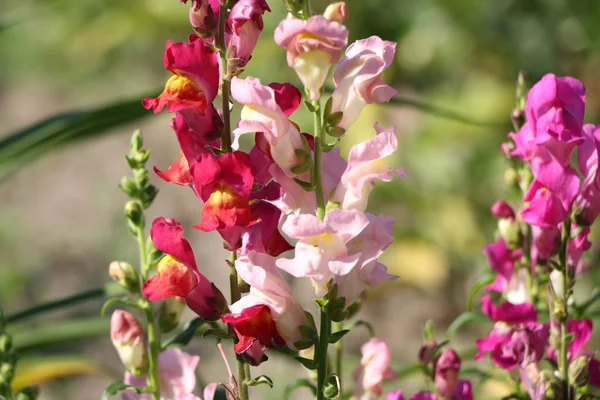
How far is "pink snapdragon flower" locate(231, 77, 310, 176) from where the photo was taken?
561 mm

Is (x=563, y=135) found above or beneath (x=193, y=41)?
beneath

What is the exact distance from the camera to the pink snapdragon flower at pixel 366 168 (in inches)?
22.8

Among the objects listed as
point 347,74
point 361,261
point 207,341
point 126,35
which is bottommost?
point 207,341

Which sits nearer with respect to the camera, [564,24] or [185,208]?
[564,24]

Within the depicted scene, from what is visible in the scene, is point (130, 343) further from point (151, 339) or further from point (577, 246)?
point (577, 246)

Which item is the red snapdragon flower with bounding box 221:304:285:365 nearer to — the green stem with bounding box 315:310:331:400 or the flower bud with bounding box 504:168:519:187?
the green stem with bounding box 315:310:331:400

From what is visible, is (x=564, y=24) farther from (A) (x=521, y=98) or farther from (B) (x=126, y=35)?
(A) (x=521, y=98)

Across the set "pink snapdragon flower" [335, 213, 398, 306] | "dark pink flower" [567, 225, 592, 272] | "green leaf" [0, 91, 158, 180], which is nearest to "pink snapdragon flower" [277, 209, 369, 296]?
"pink snapdragon flower" [335, 213, 398, 306]

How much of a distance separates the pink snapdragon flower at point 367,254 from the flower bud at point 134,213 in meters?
0.19

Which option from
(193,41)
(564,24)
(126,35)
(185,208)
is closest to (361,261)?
(193,41)

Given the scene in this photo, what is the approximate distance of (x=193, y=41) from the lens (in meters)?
0.60

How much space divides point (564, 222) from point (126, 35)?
318 centimetres

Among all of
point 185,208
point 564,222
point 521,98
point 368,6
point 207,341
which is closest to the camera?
point 564,222

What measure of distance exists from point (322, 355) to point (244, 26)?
209mm
